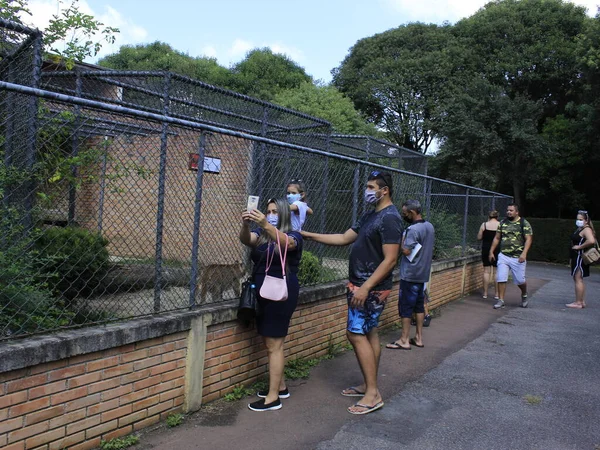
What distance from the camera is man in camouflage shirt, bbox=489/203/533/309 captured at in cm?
907

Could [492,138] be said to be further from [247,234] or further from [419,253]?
[247,234]

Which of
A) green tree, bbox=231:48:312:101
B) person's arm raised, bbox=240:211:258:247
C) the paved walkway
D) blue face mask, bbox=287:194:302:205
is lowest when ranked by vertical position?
the paved walkway

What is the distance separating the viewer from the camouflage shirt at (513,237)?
29.8ft

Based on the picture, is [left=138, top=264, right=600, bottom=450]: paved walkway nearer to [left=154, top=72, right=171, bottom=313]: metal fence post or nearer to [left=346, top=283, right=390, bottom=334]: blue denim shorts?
[left=346, top=283, right=390, bottom=334]: blue denim shorts

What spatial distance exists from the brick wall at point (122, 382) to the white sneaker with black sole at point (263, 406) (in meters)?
0.32

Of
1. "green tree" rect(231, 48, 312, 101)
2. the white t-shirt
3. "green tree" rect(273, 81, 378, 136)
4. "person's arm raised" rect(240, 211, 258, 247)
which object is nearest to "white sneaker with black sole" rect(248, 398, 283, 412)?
"person's arm raised" rect(240, 211, 258, 247)

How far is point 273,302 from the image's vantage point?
405 cm

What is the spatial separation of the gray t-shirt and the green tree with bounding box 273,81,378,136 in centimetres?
1382

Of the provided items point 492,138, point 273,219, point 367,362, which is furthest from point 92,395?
point 492,138

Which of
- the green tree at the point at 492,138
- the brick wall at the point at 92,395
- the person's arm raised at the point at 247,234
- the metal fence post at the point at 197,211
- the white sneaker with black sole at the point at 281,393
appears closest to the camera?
the brick wall at the point at 92,395

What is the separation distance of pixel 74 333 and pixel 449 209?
8285 mm

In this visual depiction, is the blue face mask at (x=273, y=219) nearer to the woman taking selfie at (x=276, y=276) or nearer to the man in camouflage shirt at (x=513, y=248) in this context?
the woman taking selfie at (x=276, y=276)

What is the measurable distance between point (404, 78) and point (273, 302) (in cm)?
2843

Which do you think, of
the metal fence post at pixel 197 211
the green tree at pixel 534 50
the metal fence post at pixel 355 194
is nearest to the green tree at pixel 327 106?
the green tree at pixel 534 50
